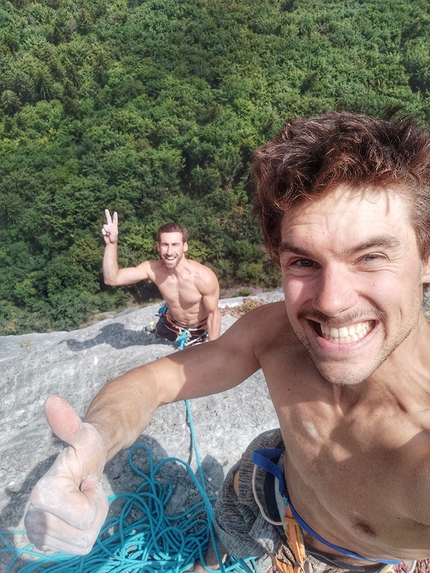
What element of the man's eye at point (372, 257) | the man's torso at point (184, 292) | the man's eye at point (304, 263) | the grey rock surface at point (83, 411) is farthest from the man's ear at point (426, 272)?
the man's torso at point (184, 292)

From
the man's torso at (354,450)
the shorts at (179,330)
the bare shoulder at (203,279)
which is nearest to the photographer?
the man's torso at (354,450)

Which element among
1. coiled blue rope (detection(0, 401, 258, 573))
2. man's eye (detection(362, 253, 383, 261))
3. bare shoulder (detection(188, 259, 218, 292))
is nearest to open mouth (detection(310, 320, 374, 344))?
man's eye (detection(362, 253, 383, 261))

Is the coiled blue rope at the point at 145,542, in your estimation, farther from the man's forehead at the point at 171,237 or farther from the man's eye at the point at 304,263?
the man's forehead at the point at 171,237

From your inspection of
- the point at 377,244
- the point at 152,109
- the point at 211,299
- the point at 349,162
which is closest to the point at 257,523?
the point at 377,244

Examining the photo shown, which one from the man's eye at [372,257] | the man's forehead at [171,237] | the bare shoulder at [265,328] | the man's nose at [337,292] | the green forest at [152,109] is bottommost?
the green forest at [152,109]

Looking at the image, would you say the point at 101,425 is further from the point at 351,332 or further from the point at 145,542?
the point at 145,542

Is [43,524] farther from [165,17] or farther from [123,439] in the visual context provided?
[165,17]
